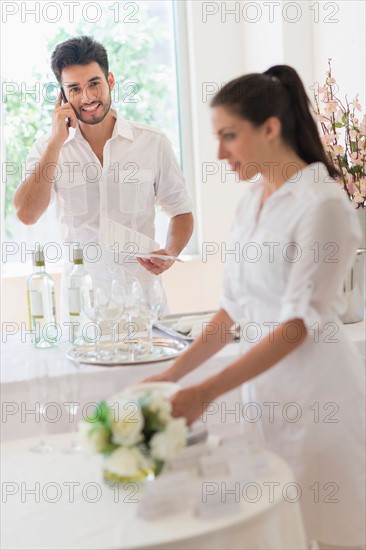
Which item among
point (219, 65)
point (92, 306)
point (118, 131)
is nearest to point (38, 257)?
point (92, 306)

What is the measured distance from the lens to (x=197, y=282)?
171 inches

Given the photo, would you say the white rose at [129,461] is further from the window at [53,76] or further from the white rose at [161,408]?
the window at [53,76]

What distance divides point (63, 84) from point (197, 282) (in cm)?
207

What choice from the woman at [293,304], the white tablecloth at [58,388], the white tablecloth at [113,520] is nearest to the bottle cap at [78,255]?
the white tablecloth at [58,388]

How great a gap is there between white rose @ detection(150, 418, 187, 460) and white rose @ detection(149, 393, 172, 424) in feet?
0.04

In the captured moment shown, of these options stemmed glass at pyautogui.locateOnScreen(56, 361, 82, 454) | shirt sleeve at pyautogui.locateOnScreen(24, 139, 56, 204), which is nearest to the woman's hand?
stemmed glass at pyautogui.locateOnScreen(56, 361, 82, 454)

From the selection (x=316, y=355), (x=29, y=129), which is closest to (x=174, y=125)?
(x=29, y=129)

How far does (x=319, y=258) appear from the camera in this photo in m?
1.34

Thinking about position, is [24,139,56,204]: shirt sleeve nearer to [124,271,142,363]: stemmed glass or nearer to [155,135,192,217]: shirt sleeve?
[155,135,192,217]: shirt sleeve

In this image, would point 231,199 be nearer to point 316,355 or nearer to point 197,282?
point 197,282

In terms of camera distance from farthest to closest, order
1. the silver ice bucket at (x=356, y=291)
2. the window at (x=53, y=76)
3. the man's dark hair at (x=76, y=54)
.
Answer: the window at (x=53, y=76) → the man's dark hair at (x=76, y=54) → the silver ice bucket at (x=356, y=291)

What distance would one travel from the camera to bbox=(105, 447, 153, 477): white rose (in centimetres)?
123

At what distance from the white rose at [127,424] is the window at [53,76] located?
2730 mm

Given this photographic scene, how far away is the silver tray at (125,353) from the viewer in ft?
5.72
